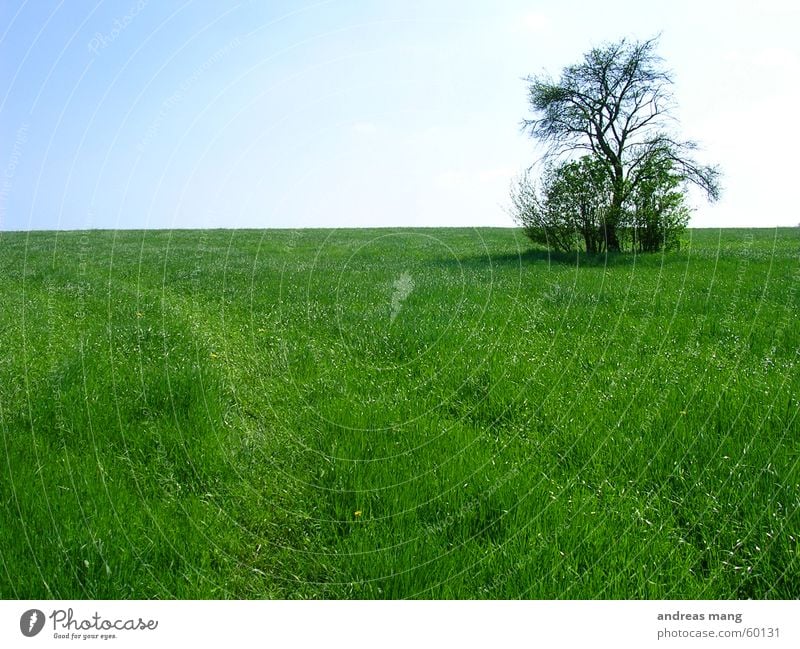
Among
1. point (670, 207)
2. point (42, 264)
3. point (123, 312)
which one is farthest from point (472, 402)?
point (42, 264)

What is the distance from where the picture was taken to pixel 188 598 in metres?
3.01

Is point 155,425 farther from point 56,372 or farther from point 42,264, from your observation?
point 42,264

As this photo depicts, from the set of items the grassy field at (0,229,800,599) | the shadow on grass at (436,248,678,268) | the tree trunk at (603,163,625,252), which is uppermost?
the tree trunk at (603,163,625,252)

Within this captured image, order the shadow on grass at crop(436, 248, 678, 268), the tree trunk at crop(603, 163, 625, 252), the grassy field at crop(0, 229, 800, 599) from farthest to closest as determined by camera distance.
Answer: the tree trunk at crop(603, 163, 625, 252), the shadow on grass at crop(436, 248, 678, 268), the grassy field at crop(0, 229, 800, 599)

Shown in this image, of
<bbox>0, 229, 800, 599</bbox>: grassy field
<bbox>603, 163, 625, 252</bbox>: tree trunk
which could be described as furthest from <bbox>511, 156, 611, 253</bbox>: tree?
<bbox>0, 229, 800, 599</bbox>: grassy field

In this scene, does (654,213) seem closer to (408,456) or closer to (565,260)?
(565,260)

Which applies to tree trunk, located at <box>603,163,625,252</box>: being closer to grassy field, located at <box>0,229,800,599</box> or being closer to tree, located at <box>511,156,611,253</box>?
tree, located at <box>511,156,611,253</box>

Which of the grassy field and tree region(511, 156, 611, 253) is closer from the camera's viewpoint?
the grassy field

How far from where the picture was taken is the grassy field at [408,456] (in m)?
3.12

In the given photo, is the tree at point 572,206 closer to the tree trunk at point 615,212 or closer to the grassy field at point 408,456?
the tree trunk at point 615,212

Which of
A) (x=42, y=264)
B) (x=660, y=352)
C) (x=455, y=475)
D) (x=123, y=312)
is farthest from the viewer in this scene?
(x=42, y=264)

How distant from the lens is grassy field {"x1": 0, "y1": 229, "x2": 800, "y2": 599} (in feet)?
10.2

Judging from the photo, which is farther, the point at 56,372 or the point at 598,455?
the point at 56,372

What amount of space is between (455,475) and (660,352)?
3.67 meters
